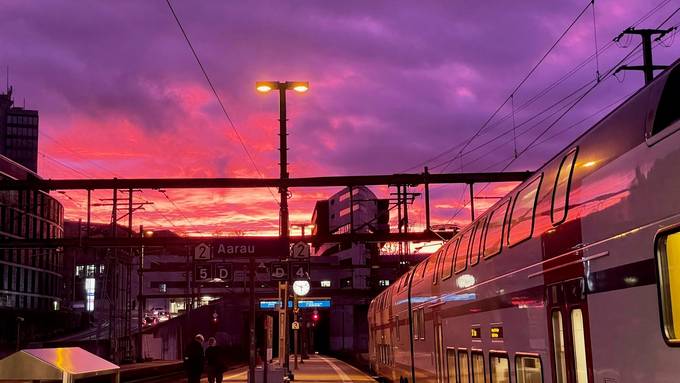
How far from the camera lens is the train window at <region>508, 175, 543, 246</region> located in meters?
7.74

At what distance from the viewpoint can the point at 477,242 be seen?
10.5 m

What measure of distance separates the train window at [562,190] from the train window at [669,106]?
1601mm

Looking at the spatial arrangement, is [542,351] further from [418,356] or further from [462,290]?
[418,356]

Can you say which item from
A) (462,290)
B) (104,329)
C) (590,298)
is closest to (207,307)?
(104,329)

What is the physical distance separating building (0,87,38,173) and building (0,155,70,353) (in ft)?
180

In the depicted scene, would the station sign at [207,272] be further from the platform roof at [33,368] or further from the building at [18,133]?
the building at [18,133]

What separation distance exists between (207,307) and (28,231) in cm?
2329

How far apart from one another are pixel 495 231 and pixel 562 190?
2816mm

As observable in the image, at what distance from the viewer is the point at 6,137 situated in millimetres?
155125

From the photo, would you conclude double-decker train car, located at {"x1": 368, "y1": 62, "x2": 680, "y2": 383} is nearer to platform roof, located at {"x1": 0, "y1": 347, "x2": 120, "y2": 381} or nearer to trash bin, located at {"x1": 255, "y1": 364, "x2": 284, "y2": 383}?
platform roof, located at {"x1": 0, "y1": 347, "x2": 120, "y2": 381}

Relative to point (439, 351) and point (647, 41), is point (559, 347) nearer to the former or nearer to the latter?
point (439, 351)

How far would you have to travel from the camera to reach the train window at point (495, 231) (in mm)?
9125

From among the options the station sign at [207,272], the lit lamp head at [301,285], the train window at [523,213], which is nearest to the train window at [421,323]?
the station sign at [207,272]

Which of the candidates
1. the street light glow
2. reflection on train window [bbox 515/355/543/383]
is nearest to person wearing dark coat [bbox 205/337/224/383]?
the street light glow
